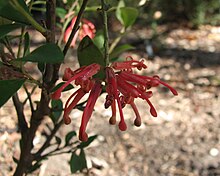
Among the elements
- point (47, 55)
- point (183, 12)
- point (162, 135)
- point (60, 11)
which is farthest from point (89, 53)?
point (183, 12)

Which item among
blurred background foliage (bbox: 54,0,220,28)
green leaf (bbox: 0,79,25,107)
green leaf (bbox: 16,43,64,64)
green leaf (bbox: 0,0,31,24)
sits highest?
green leaf (bbox: 0,0,31,24)

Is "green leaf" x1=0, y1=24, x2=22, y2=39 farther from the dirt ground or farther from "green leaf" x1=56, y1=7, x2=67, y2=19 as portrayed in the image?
the dirt ground

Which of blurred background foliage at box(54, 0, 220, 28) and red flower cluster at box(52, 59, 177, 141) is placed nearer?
red flower cluster at box(52, 59, 177, 141)

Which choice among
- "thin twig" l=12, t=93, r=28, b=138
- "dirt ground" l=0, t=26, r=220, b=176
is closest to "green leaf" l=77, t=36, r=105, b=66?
"thin twig" l=12, t=93, r=28, b=138

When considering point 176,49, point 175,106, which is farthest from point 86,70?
point 176,49

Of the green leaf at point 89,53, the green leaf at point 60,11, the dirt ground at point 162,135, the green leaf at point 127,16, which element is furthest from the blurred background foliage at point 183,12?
the green leaf at point 89,53

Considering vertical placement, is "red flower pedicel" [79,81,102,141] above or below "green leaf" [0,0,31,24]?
below

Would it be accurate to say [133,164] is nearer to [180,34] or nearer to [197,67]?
[197,67]
